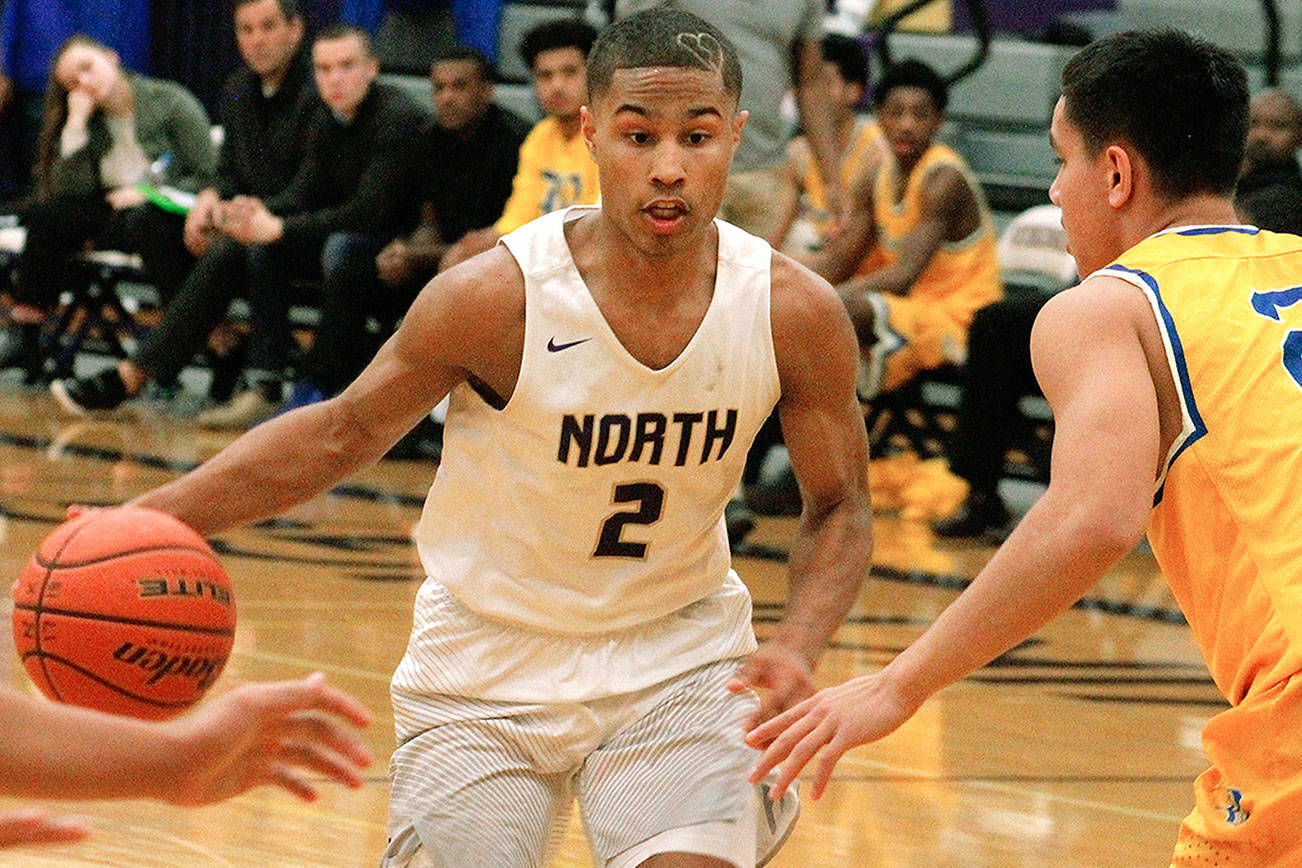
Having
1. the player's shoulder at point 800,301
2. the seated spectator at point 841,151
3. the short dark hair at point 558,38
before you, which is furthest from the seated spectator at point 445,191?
the player's shoulder at point 800,301

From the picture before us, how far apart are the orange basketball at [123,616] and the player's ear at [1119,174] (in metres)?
A: 1.42

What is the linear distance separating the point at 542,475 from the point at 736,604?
40cm

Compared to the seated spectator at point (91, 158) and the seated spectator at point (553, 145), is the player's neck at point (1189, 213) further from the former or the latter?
the seated spectator at point (91, 158)

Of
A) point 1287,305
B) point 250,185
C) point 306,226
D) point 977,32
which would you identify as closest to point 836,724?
point 1287,305

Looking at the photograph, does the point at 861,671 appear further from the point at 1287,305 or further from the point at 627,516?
the point at 1287,305

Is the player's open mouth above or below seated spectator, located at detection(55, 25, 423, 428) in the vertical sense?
above

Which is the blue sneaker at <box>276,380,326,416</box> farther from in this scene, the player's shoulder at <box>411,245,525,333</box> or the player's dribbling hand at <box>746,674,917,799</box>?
the player's dribbling hand at <box>746,674,917,799</box>

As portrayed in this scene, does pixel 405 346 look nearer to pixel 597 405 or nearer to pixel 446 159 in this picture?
pixel 597 405

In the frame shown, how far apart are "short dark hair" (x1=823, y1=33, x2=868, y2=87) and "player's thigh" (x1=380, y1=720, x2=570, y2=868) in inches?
260

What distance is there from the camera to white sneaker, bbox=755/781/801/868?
3174 mm

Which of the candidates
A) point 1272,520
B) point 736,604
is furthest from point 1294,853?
point 736,604

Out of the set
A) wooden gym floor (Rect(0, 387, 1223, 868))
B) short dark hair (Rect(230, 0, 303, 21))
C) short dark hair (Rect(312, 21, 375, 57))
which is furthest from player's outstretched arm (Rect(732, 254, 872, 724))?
short dark hair (Rect(230, 0, 303, 21))

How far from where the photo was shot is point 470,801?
121 inches

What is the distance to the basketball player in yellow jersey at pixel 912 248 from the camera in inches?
340
